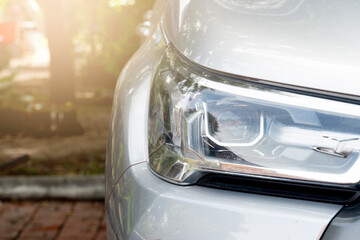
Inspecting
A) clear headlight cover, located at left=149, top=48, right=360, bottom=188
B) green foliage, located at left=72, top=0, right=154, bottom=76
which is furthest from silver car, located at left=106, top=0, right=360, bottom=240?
green foliage, located at left=72, top=0, right=154, bottom=76

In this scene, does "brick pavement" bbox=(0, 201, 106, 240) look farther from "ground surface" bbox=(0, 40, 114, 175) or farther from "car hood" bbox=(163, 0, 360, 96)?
"car hood" bbox=(163, 0, 360, 96)

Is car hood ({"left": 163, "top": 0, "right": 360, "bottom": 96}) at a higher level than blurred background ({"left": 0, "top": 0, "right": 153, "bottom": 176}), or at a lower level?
higher

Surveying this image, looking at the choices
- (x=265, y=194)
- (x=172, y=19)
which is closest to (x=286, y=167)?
(x=265, y=194)

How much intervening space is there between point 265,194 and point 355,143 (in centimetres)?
22

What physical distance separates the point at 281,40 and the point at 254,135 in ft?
0.76

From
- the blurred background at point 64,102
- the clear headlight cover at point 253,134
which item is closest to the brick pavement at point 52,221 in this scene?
the blurred background at point 64,102

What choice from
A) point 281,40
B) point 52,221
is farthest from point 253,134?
point 52,221

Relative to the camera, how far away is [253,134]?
1.27 meters

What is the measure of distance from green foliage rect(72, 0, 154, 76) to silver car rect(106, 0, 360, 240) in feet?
14.7

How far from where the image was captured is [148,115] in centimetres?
147

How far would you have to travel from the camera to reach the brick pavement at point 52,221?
134 inches

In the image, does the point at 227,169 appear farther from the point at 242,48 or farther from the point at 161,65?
the point at 161,65

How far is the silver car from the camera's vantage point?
1.20 metres

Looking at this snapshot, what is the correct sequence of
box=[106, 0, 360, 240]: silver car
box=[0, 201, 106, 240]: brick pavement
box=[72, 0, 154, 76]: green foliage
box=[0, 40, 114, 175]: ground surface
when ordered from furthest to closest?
box=[72, 0, 154, 76]: green foliage, box=[0, 40, 114, 175]: ground surface, box=[0, 201, 106, 240]: brick pavement, box=[106, 0, 360, 240]: silver car
